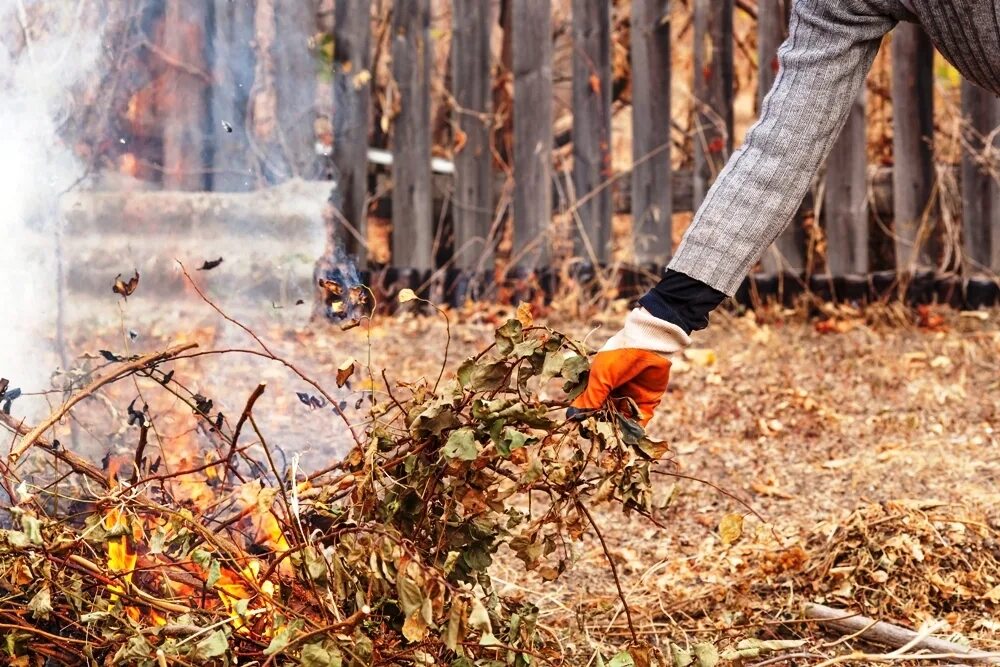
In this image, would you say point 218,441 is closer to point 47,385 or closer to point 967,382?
point 47,385

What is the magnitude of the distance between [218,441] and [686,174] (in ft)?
12.0

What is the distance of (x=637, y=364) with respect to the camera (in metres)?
2.09

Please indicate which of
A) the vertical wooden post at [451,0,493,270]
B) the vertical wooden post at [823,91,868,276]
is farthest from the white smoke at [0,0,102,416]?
the vertical wooden post at [823,91,868,276]

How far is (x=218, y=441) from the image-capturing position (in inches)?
126

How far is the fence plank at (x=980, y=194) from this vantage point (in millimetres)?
5605

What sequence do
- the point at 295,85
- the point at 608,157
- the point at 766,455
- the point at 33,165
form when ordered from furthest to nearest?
the point at 608,157 < the point at 295,85 < the point at 766,455 < the point at 33,165

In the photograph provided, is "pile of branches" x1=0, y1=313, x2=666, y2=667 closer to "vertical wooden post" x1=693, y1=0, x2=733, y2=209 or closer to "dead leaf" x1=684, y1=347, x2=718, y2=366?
"dead leaf" x1=684, y1=347, x2=718, y2=366

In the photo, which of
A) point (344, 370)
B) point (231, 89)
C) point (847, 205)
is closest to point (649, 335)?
point (344, 370)

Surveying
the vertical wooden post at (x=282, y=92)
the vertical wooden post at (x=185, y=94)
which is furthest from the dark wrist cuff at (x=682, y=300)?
the vertical wooden post at (x=185, y=94)

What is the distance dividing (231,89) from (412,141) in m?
2.04

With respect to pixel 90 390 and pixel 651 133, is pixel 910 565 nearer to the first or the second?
pixel 90 390

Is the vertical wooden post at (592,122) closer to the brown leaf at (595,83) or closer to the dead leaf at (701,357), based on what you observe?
the brown leaf at (595,83)

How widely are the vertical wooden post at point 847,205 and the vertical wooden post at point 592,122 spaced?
114cm

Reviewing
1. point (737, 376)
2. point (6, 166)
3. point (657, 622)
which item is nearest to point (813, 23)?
point (657, 622)
